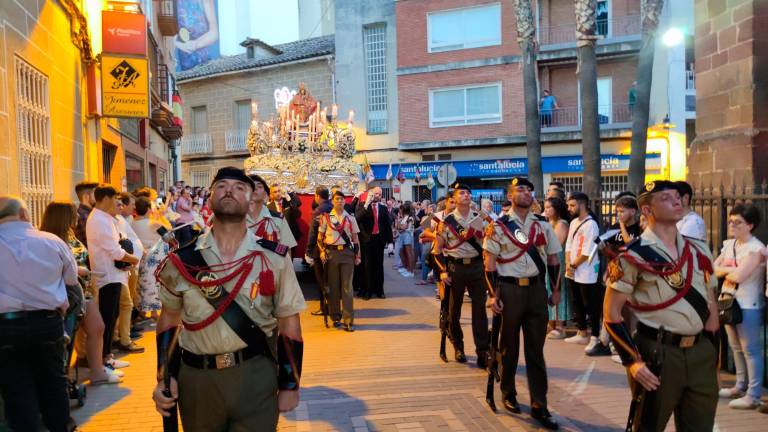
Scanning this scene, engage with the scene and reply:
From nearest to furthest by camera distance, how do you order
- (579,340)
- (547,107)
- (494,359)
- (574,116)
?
→ 1. (494,359)
2. (579,340)
3. (547,107)
4. (574,116)

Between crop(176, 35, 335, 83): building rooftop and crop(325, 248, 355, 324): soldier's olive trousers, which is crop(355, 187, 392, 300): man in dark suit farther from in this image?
crop(176, 35, 335, 83): building rooftop

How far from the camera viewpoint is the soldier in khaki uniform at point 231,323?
3160 mm

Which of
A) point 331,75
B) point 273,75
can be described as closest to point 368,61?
point 331,75

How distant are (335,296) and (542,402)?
467cm

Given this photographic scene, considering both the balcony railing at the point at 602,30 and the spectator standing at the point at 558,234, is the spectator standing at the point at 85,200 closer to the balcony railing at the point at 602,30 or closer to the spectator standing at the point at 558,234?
the spectator standing at the point at 558,234

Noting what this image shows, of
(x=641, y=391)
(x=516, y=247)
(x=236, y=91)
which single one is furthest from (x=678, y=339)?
(x=236, y=91)

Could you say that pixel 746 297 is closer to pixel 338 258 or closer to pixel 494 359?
pixel 494 359

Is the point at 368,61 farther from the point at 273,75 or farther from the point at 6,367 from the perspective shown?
the point at 6,367

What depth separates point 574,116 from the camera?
86.3 ft

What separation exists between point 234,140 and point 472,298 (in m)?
28.0

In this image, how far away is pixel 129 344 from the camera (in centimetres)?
798

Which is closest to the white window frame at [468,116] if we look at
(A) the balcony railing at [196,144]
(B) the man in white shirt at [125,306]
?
(A) the balcony railing at [196,144]

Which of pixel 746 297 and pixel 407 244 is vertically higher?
pixel 746 297

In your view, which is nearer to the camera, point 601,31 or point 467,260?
point 467,260
